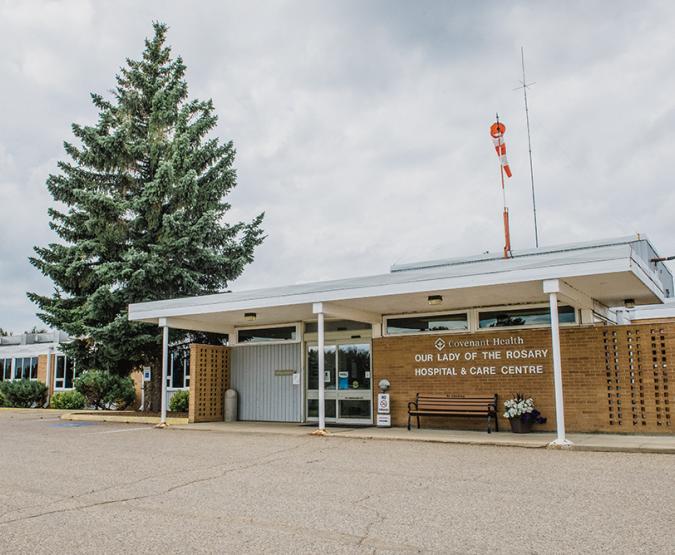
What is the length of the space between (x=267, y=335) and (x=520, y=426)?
7.66 m

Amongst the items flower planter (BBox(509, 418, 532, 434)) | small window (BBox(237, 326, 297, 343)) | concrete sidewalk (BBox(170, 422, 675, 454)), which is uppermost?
small window (BBox(237, 326, 297, 343))

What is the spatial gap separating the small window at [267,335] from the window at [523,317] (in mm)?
5445

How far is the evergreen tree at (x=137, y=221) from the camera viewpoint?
774 inches

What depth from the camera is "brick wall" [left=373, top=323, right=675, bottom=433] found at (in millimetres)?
12625

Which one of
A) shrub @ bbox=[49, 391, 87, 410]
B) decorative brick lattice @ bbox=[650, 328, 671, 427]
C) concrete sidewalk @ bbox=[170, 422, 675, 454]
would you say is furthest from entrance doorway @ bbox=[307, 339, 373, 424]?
shrub @ bbox=[49, 391, 87, 410]

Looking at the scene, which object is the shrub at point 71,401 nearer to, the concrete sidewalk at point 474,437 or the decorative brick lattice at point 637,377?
the concrete sidewalk at point 474,437

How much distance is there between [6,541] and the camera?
556 centimetres

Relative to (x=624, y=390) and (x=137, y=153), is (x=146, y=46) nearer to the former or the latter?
(x=137, y=153)

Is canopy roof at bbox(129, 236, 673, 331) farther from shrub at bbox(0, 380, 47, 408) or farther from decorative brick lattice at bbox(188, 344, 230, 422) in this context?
shrub at bbox(0, 380, 47, 408)

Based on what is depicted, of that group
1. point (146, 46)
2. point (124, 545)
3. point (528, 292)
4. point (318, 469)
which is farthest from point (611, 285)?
point (146, 46)

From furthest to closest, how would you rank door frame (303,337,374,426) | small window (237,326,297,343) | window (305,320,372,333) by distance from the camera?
1. small window (237,326,297,343)
2. window (305,320,372,333)
3. door frame (303,337,374,426)

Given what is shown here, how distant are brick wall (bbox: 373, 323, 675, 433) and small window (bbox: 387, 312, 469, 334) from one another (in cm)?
29

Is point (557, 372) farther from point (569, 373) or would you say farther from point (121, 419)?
point (121, 419)

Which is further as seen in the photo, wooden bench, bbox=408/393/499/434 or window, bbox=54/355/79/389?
window, bbox=54/355/79/389
